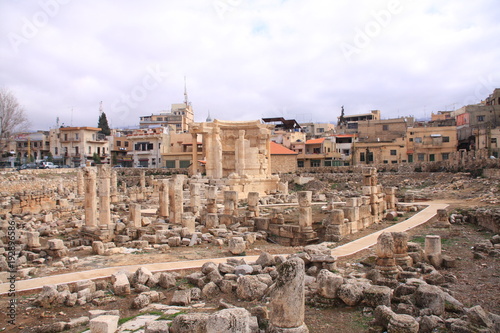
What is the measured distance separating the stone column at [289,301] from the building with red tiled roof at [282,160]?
46.7 meters

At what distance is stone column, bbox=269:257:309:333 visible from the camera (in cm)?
632

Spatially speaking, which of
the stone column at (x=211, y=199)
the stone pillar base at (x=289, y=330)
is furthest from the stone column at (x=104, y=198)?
the stone pillar base at (x=289, y=330)

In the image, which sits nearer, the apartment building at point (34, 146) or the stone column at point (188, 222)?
the stone column at point (188, 222)

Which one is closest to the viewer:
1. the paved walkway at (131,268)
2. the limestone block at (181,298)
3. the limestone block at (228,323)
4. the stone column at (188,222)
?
the limestone block at (228,323)

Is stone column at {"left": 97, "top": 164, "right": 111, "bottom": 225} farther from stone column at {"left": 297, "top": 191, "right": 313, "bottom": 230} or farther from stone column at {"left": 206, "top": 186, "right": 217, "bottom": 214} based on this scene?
stone column at {"left": 297, "top": 191, "right": 313, "bottom": 230}

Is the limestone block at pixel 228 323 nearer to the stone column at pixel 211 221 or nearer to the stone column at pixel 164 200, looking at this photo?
the stone column at pixel 211 221

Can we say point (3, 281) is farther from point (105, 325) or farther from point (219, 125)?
point (219, 125)

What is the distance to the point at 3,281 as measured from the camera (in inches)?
419

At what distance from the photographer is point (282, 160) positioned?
2135 inches

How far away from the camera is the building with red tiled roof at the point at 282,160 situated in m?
53.5

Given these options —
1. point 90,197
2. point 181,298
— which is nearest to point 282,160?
point 90,197

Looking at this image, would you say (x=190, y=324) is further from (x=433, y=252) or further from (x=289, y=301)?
(x=433, y=252)

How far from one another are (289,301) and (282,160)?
48117 millimetres

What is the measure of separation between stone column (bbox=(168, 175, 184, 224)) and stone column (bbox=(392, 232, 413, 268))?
12.3 meters
